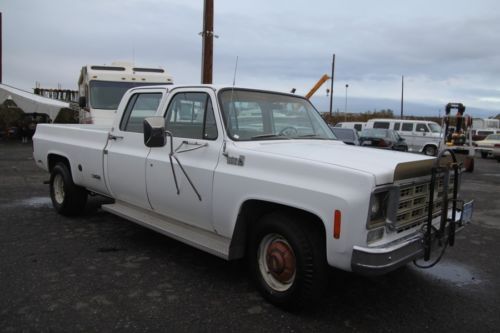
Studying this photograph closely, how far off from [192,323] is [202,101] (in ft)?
6.95

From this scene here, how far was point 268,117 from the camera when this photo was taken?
4.63 m

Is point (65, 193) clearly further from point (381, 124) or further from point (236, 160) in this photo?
point (381, 124)

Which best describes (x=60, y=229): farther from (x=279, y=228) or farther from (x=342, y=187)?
(x=342, y=187)

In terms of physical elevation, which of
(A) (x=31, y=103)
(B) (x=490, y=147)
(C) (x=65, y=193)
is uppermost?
(A) (x=31, y=103)

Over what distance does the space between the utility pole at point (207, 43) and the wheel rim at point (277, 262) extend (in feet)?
29.1

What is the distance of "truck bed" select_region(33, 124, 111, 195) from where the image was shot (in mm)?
5684

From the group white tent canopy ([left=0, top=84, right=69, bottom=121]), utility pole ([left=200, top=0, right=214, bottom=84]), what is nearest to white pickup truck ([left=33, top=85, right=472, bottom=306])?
utility pole ([left=200, top=0, right=214, bottom=84])

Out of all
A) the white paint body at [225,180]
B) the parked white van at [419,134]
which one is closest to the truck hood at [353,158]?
the white paint body at [225,180]

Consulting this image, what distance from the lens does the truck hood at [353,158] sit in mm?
3266

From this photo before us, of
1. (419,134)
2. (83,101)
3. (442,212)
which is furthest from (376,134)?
(442,212)

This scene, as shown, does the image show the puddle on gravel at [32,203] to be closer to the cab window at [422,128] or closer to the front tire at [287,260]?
the front tire at [287,260]

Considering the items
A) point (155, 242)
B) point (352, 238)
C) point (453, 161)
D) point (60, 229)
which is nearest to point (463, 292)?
point (453, 161)

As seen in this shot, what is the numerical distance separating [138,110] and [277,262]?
2.75 metres

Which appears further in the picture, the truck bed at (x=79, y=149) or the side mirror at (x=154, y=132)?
the truck bed at (x=79, y=149)
